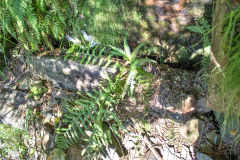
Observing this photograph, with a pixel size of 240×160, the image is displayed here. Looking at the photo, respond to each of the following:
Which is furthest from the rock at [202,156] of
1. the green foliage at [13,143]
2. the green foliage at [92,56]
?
the green foliage at [13,143]

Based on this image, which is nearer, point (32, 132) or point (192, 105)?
point (192, 105)

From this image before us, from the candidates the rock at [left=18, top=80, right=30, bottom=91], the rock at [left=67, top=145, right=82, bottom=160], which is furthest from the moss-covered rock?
the rock at [left=67, top=145, right=82, bottom=160]

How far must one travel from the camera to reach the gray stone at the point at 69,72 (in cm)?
269

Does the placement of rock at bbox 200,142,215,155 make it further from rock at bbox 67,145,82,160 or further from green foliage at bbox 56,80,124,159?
rock at bbox 67,145,82,160

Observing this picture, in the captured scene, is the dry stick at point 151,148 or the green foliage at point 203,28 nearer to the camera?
the green foliage at point 203,28

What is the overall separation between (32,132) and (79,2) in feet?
7.58

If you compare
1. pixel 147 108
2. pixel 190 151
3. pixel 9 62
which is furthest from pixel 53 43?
pixel 190 151

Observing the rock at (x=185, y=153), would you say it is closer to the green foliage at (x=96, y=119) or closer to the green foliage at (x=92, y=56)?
the green foliage at (x=96, y=119)

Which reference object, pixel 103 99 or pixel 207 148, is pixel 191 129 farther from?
pixel 103 99

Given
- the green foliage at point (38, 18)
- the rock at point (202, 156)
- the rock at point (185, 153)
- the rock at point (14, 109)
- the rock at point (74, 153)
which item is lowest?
the rock at point (202, 156)

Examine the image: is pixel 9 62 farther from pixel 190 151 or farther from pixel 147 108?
pixel 190 151

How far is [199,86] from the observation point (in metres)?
2.39

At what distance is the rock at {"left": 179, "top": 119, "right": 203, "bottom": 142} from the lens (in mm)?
2391

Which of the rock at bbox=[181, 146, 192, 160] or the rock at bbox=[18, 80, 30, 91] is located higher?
the rock at bbox=[18, 80, 30, 91]
